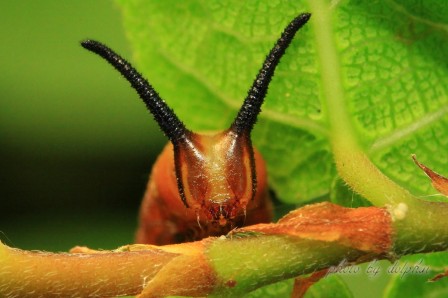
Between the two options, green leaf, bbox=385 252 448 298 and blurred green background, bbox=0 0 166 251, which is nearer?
green leaf, bbox=385 252 448 298

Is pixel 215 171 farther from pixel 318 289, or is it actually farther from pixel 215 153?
pixel 318 289

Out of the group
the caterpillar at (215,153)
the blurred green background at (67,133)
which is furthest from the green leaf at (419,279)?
the blurred green background at (67,133)

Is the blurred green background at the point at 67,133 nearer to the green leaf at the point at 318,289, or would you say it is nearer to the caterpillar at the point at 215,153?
the caterpillar at the point at 215,153

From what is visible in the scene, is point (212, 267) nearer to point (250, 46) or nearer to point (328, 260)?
point (328, 260)

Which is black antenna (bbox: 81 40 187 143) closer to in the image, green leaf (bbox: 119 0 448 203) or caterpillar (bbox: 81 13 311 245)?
caterpillar (bbox: 81 13 311 245)

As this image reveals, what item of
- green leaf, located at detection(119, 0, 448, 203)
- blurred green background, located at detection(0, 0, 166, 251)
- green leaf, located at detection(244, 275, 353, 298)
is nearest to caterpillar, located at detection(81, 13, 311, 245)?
green leaf, located at detection(119, 0, 448, 203)

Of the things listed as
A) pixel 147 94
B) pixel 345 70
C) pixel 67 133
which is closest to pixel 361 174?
pixel 345 70
